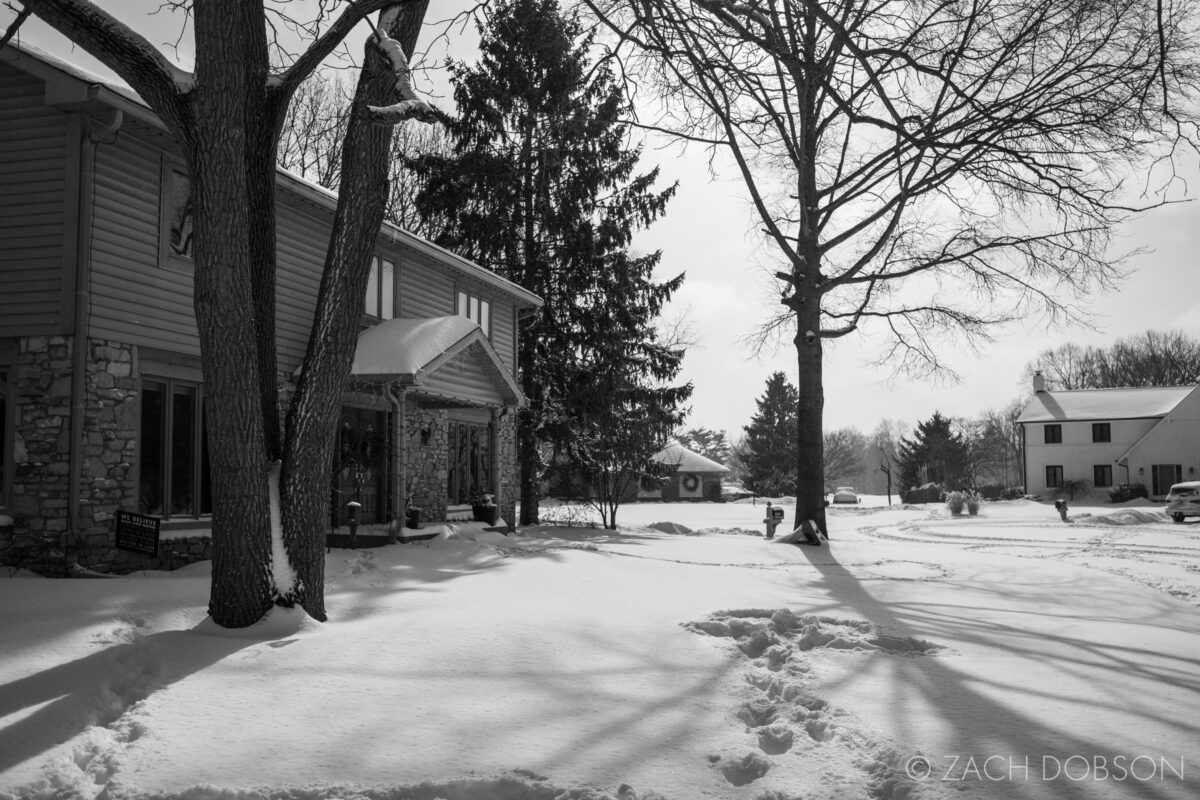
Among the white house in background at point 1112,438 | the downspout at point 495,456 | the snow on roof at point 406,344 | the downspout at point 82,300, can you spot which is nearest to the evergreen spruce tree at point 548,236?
the downspout at point 495,456

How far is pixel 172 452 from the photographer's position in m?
11.2

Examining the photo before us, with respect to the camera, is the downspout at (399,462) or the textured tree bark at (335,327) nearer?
the textured tree bark at (335,327)

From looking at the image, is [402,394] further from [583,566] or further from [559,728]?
[559,728]

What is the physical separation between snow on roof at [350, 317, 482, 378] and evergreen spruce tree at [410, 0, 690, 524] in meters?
8.03

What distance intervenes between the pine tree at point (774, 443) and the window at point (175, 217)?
46321mm

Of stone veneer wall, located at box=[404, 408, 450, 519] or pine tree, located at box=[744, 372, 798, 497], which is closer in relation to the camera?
stone veneer wall, located at box=[404, 408, 450, 519]

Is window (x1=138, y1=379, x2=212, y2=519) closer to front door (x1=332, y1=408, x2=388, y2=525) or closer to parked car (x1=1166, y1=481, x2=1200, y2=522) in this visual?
front door (x1=332, y1=408, x2=388, y2=525)

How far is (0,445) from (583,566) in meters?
7.27

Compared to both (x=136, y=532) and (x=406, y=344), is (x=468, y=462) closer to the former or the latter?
(x=406, y=344)

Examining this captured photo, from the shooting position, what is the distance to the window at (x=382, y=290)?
1556 cm

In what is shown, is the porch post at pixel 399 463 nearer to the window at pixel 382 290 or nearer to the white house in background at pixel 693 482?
the window at pixel 382 290

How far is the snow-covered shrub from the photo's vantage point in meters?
41.1

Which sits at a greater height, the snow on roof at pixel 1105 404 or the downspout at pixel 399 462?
the snow on roof at pixel 1105 404

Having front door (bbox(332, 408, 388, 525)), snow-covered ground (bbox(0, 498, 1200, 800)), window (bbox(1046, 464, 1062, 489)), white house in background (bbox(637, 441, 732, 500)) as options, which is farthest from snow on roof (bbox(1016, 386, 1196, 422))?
snow-covered ground (bbox(0, 498, 1200, 800))
